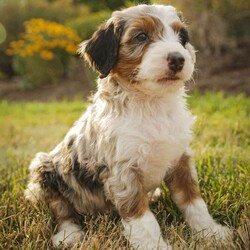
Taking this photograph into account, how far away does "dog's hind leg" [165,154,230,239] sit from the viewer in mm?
3861

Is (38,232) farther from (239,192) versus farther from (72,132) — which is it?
(239,192)

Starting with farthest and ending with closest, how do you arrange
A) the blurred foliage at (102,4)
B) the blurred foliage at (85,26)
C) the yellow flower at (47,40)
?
the yellow flower at (47,40) < the blurred foliage at (85,26) < the blurred foliage at (102,4)

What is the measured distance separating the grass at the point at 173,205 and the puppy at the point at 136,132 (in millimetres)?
140

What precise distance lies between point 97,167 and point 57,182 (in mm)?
599

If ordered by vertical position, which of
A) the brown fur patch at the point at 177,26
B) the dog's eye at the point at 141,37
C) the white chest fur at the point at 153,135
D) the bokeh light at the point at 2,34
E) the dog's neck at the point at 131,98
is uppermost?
the brown fur patch at the point at 177,26

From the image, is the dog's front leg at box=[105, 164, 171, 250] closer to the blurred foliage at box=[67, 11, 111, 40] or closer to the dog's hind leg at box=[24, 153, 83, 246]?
the dog's hind leg at box=[24, 153, 83, 246]

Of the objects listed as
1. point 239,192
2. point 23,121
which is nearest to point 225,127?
point 239,192

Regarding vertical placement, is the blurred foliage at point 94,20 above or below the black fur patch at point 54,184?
below

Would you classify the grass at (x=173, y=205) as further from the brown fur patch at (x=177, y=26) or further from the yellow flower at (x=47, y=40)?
the yellow flower at (x=47, y=40)

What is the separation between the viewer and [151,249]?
3.53m

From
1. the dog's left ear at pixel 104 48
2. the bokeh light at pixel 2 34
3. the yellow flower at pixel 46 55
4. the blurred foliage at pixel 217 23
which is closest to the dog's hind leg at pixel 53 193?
the dog's left ear at pixel 104 48

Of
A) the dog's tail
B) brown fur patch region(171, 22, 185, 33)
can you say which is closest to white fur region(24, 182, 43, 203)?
the dog's tail

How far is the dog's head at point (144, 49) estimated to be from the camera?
3.50 meters

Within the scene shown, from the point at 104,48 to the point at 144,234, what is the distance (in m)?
1.48
